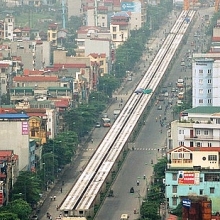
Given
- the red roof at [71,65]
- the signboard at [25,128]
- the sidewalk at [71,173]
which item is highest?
the signboard at [25,128]

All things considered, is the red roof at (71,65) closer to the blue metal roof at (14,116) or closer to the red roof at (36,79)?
the red roof at (36,79)

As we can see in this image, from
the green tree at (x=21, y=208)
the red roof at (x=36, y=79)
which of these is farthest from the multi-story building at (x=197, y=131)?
the red roof at (x=36, y=79)

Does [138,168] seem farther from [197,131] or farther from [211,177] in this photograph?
[211,177]

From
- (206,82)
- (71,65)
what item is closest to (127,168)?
(206,82)

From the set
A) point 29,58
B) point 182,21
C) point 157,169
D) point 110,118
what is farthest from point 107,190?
point 182,21

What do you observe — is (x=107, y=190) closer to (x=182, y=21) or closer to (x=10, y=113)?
(x=10, y=113)
